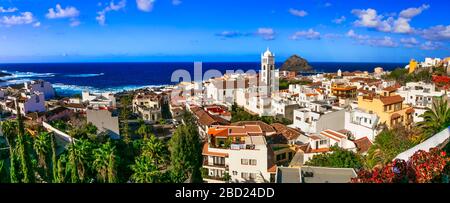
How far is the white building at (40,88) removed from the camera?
15.6 meters

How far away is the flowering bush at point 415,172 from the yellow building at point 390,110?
24.2ft

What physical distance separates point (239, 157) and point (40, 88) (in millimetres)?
14209

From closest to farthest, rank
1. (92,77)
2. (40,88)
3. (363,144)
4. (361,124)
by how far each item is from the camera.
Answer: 1. (363,144)
2. (361,124)
3. (40,88)
4. (92,77)

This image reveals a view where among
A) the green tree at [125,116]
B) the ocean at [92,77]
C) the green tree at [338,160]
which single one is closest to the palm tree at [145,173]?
the green tree at [338,160]

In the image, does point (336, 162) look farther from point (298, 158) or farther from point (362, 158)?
point (298, 158)

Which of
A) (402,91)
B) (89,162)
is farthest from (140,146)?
(402,91)

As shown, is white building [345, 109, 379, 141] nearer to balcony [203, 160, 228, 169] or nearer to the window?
the window

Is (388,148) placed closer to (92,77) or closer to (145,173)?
(145,173)

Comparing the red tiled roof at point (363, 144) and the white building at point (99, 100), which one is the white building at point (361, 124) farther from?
the white building at point (99, 100)

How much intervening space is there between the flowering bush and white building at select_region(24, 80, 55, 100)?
15.9 m

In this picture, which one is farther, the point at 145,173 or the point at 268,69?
the point at 268,69

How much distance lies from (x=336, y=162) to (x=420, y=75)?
15103 mm

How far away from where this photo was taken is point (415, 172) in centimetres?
219

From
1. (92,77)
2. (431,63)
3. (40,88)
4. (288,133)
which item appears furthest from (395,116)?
(92,77)
